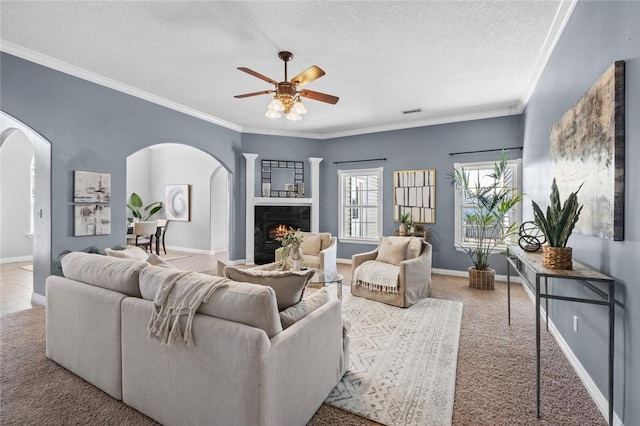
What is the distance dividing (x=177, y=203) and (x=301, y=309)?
8.27m

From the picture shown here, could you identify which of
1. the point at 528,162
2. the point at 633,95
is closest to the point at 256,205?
the point at 528,162

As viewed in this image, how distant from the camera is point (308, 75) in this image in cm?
307

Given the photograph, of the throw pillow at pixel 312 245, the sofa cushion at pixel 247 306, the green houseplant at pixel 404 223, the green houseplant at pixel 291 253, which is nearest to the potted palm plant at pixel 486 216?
the green houseplant at pixel 404 223

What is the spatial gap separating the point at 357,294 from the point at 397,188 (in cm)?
282

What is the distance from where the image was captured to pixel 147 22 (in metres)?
2.92

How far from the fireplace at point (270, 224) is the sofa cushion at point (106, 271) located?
434 centimetres

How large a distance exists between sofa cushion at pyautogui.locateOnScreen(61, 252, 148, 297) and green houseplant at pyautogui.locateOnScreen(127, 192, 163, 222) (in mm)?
7078

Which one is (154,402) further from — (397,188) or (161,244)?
(161,244)

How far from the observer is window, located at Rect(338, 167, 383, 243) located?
671cm

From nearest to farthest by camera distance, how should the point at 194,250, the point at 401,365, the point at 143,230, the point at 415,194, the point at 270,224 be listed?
the point at 401,365 → the point at 415,194 → the point at 270,224 → the point at 143,230 → the point at 194,250

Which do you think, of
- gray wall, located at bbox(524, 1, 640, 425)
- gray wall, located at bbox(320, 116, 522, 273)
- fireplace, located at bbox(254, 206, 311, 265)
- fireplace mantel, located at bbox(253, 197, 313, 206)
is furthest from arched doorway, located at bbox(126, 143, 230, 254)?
gray wall, located at bbox(524, 1, 640, 425)

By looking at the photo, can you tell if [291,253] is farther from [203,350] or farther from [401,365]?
[203,350]

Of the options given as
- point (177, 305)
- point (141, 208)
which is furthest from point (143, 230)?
point (177, 305)

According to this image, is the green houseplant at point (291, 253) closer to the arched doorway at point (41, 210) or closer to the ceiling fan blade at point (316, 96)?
the ceiling fan blade at point (316, 96)
